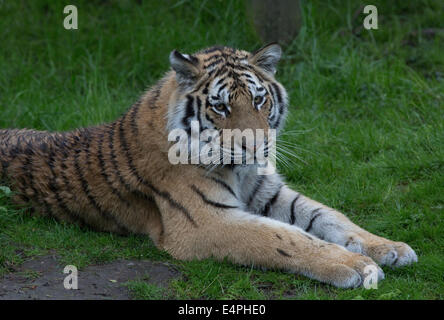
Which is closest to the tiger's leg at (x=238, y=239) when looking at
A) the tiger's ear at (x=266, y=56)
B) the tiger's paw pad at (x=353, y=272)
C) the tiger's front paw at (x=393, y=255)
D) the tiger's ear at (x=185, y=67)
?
the tiger's paw pad at (x=353, y=272)

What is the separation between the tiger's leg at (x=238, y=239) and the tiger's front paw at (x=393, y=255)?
0.18 m

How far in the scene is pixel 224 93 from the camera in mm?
3873

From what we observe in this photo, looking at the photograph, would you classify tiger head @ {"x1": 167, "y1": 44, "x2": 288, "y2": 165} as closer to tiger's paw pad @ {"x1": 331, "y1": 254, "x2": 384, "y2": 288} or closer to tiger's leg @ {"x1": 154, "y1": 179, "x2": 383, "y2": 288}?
tiger's leg @ {"x1": 154, "y1": 179, "x2": 383, "y2": 288}

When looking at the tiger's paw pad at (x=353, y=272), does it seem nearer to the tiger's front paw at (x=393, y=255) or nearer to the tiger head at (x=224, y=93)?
the tiger's front paw at (x=393, y=255)

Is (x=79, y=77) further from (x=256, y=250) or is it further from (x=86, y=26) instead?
(x=256, y=250)

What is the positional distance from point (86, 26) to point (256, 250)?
416 cm

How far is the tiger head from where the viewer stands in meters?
3.85

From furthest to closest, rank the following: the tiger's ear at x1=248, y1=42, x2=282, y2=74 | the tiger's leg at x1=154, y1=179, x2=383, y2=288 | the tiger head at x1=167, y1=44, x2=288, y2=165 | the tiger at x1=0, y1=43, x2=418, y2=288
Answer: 1. the tiger's ear at x1=248, y1=42, x2=282, y2=74
2. the tiger head at x1=167, y1=44, x2=288, y2=165
3. the tiger at x1=0, y1=43, x2=418, y2=288
4. the tiger's leg at x1=154, y1=179, x2=383, y2=288

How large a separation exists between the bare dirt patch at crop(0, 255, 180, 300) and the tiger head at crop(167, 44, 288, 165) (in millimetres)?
785

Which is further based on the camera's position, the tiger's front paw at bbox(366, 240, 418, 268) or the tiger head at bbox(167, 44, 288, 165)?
the tiger head at bbox(167, 44, 288, 165)

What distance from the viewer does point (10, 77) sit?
21.6 ft

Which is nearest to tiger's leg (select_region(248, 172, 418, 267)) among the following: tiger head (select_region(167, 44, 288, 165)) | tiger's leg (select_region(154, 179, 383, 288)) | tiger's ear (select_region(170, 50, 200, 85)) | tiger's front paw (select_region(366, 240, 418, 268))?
tiger's front paw (select_region(366, 240, 418, 268))

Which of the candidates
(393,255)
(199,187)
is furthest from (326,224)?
(199,187)
